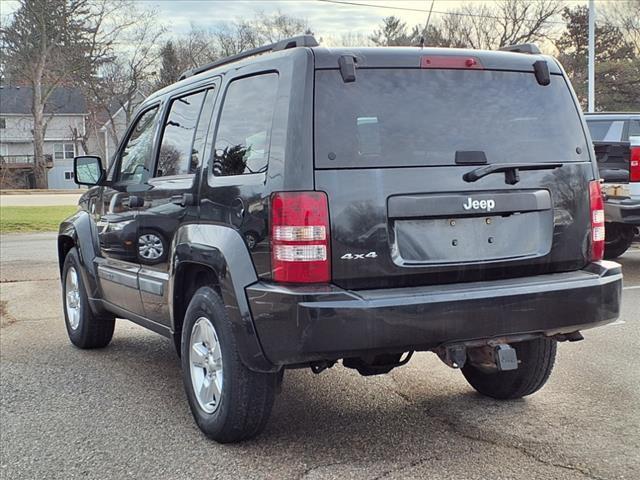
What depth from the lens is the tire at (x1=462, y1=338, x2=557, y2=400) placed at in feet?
14.3

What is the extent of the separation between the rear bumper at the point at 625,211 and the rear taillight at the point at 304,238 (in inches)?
256

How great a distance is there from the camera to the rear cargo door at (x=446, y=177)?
3387 millimetres

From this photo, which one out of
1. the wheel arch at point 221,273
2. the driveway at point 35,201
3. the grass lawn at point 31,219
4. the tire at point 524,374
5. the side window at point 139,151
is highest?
the side window at point 139,151

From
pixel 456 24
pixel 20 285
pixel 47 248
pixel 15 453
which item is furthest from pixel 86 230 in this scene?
pixel 456 24

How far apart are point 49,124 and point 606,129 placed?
6152 centimetres

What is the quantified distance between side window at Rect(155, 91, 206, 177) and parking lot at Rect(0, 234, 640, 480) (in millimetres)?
1489

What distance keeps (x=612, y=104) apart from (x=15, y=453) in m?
40.2

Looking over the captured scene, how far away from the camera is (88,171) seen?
583 centimetres

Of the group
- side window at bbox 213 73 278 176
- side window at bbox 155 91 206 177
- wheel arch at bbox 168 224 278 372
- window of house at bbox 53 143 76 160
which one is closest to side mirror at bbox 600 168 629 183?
side window at bbox 155 91 206 177

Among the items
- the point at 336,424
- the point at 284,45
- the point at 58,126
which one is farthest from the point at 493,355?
the point at 58,126

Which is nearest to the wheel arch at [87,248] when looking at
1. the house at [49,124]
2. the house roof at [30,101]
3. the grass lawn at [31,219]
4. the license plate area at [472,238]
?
the license plate area at [472,238]

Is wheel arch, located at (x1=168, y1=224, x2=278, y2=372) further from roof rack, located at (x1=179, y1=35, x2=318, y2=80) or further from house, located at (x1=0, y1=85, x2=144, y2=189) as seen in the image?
house, located at (x1=0, y1=85, x2=144, y2=189)

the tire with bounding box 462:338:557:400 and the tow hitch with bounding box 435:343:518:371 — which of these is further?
the tire with bounding box 462:338:557:400

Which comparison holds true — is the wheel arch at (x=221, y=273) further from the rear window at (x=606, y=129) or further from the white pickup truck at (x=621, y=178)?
the rear window at (x=606, y=129)
